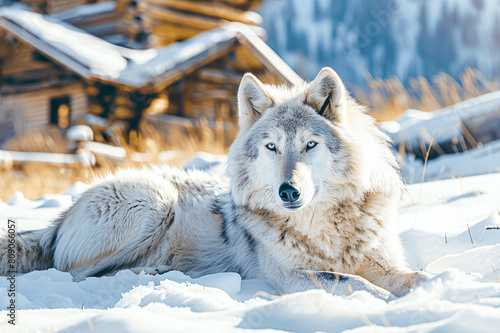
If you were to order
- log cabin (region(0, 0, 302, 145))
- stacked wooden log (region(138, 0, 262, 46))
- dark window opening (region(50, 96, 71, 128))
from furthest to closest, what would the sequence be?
1. stacked wooden log (region(138, 0, 262, 46))
2. dark window opening (region(50, 96, 71, 128))
3. log cabin (region(0, 0, 302, 145))

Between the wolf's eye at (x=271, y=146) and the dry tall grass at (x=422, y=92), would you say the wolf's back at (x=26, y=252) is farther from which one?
the dry tall grass at (x=422, y=92)

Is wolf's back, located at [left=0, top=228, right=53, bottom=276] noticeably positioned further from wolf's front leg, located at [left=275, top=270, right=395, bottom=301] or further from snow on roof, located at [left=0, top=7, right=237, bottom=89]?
snow on roof, located at [left=0, top=7, right=237, bottom=89]

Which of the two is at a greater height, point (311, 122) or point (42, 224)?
point (311, 122)

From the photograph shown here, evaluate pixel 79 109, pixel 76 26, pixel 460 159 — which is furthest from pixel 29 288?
pixel 76 26

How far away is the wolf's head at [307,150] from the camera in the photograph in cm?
270

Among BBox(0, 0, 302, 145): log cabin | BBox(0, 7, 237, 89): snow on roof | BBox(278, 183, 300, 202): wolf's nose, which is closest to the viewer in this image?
BBox(278, 183, 300, 202): wolf's nose

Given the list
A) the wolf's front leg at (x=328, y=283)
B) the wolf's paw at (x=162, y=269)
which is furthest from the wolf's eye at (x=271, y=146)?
the wolf's paw at (x=162, y=269)

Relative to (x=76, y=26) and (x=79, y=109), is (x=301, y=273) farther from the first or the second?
(x=76, y=26)

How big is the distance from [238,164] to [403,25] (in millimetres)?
51696

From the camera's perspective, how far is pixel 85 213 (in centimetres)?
330

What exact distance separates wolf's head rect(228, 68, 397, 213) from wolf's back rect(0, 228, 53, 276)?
165 centimetres

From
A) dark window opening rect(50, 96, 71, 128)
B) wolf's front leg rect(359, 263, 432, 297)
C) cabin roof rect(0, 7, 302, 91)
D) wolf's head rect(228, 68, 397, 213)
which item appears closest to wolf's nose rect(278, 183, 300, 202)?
wolf's head rect(228, 68, 397, 213)

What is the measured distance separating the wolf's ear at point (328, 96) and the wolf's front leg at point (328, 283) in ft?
3.64

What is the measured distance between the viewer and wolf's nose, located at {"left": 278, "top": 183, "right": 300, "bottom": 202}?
97.5 inches
